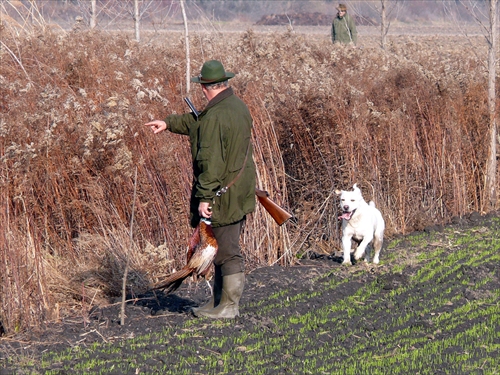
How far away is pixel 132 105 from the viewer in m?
9.31

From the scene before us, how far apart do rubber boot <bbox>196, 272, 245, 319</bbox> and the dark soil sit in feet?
0.33

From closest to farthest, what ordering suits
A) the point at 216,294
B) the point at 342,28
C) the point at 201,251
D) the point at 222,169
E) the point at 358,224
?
the point at 222,169 < the point at 201,251 < the point at 216,294 < the point at 358,224 < the point at 342,28

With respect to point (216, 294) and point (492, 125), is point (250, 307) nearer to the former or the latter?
point (216, 294)

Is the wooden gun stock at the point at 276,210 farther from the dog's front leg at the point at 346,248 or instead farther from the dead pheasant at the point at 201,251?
the dog's front leg at the point at 346,248

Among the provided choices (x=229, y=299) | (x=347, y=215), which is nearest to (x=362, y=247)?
(x=347, y=215)

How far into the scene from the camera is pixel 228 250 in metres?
7.43

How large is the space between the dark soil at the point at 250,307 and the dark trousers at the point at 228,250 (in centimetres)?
46

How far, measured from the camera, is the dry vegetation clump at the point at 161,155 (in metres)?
8.63

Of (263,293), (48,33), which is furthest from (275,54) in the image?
(263,293)

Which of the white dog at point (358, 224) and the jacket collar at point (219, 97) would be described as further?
the white dog at point (358, 224)

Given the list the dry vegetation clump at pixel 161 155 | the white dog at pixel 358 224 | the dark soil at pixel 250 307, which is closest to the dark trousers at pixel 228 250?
the dark soil at pixel 250 307

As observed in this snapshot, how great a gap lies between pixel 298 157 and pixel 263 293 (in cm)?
291

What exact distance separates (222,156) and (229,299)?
134cm

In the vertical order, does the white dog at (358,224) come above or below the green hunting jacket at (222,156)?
below
